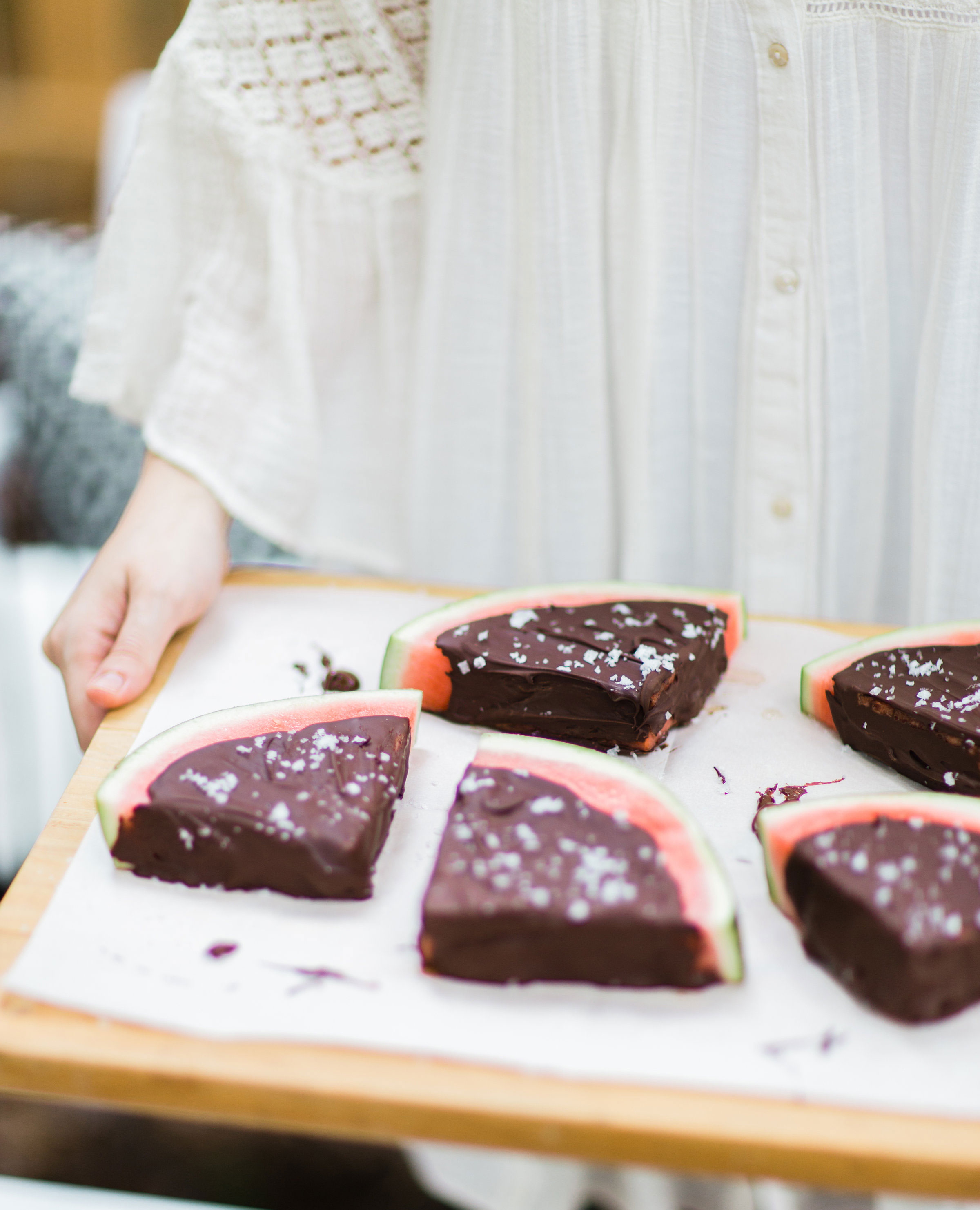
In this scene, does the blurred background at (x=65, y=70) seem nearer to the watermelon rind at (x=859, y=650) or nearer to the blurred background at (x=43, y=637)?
the blurred background at (x=43, y=637)

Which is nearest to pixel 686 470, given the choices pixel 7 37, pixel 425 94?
pixel 425 94

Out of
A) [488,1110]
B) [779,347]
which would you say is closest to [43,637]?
[779,347]

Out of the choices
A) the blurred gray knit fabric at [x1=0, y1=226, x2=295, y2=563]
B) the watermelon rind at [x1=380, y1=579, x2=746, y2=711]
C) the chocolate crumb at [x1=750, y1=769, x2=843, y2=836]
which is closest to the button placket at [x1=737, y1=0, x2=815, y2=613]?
the watermelon rind at [x1=380, y1=579, x2=746, y2=711]

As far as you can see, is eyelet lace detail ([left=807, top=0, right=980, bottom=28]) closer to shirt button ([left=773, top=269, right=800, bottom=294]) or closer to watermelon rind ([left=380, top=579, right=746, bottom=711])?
shirt button ([left=773, top=269, right=800, bottom=294])

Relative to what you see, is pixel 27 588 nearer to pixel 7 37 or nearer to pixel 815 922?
pixel 815 922

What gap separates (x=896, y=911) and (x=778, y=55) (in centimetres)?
80

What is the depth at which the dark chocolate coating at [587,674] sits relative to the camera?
88 cm

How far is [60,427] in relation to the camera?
196 centimetres

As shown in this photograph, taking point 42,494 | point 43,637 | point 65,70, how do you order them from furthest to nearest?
point 65,70 → point 42,494 → point 43,637

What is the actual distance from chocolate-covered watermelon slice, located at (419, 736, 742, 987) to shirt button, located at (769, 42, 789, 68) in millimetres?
721

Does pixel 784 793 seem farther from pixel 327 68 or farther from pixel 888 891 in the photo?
pixel 327 68

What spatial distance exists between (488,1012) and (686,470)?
746 millimetres

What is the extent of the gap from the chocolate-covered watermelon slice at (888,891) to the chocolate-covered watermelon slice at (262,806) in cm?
30

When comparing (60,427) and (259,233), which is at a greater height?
(259,233)
